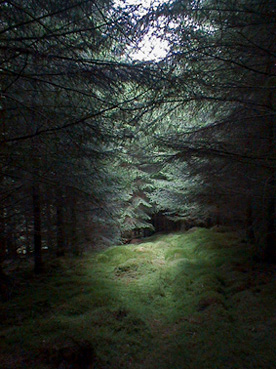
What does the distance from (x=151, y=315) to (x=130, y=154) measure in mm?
4110

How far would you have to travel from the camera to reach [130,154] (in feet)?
16.5

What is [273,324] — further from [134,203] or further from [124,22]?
[134,203]

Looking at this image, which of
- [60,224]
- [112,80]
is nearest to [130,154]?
[112,80]

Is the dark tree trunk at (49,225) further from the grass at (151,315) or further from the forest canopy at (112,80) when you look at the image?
the grass at (151,315)

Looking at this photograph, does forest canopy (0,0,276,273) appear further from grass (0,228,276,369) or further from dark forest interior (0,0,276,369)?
grass (0,228,276,369)

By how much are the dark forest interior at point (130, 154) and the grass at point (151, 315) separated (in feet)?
0.10

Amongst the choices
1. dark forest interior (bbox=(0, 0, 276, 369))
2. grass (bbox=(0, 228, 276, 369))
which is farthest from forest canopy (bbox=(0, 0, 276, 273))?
grass (bbox=(0, 228, 276, 369))

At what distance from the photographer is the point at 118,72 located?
10.1ft

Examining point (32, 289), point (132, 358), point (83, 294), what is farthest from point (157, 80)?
point (32, 289)

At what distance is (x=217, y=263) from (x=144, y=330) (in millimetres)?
4092

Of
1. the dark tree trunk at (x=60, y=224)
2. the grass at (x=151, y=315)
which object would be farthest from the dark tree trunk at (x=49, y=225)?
the grass at (x=151, y=315)

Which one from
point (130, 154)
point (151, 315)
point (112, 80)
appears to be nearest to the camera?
point (112, 80)

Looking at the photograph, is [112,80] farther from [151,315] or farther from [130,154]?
[151,315]

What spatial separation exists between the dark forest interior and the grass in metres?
0.03
